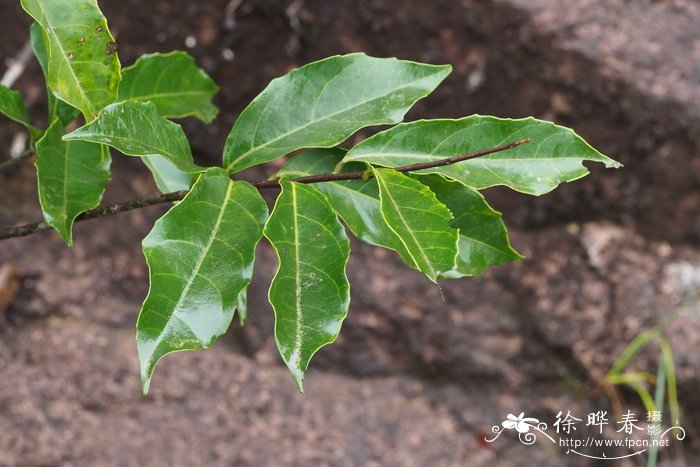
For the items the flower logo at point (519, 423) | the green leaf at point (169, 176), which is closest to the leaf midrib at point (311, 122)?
the green leaf at point (169, 176)

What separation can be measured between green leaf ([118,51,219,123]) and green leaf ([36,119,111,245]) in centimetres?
15

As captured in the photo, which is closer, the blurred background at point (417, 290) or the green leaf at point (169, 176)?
the green leaf at point (169, 176)

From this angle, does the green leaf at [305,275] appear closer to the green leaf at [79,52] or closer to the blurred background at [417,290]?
the green leaf at [79,52]

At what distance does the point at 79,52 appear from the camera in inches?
33.2

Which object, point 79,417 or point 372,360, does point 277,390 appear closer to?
point 372,360

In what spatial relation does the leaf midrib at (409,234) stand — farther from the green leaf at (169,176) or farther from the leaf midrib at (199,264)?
the green leaf at (169,176)

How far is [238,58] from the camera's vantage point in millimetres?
2256

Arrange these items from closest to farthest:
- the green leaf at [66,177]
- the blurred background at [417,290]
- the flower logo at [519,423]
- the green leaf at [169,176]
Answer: the green leaf at [66,177]
the green leaf at [169,176]
the blurred background at [417,290]
the flower logo at [519,423]

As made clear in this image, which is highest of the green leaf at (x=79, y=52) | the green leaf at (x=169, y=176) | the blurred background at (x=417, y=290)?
the green leaf at (x=79, y=52)

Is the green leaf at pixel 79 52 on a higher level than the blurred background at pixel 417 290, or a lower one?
higher

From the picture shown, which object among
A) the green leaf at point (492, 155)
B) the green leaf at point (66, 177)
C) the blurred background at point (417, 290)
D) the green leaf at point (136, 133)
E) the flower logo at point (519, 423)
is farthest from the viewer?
the flower logo at point (519, 423)

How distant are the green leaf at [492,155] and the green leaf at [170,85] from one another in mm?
444

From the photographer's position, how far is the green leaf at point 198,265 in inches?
29.9

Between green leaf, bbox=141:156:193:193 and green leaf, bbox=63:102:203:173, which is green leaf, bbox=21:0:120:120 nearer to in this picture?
green leaf, bbox=63:102:203:173
